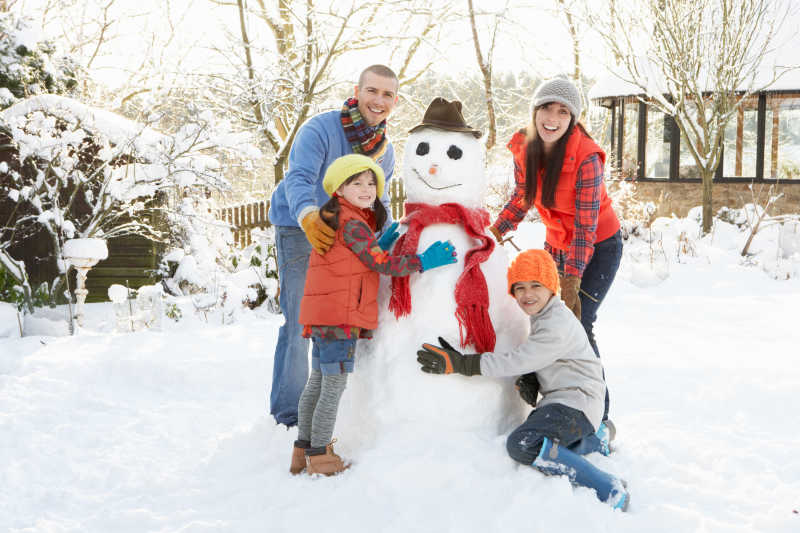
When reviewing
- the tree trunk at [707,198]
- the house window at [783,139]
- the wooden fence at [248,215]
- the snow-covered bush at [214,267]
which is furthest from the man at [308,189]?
the house window at [783,139]

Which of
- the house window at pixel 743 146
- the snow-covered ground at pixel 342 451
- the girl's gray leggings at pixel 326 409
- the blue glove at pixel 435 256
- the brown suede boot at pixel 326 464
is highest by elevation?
the house window at pixel 743 146

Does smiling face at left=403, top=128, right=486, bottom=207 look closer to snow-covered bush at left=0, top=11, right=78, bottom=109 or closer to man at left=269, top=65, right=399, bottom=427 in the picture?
man at left=269, top=65, right=399, bottom=427

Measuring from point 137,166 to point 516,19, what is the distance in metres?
5.75

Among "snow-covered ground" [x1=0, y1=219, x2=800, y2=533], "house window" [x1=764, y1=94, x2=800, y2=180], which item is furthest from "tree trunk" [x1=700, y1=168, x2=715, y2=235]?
"snow-covered ground" [x1=0, y1=219, x2=800, y2=533]

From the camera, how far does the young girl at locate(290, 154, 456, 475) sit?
2.45 metres

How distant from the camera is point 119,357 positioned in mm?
4543

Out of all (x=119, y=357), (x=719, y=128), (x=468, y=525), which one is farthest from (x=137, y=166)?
(x=719, y=128)

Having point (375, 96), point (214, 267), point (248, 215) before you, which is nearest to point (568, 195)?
point (375, 96)

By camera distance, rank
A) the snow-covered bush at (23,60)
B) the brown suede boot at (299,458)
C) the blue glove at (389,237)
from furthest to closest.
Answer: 1. the snow-covered bush at (23,60)
2. the blue glove at (389,237)
3. the brown suede boot at (299,458)

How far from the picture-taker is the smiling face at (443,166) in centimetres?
265

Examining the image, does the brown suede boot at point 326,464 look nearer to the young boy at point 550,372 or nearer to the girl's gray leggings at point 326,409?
the girl's gray leggings at point 326,409

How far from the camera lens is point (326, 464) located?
97.1 inches

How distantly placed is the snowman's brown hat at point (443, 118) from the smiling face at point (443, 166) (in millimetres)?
21

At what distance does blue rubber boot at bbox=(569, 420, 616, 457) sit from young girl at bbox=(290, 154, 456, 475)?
903 mm
